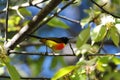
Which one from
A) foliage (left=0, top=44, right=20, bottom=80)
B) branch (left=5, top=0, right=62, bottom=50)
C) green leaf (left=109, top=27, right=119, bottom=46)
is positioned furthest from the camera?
green leaf (left=109, top=27, right=119, bottom=46)

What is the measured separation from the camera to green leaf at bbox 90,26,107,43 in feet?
4.68

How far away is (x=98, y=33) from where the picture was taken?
1432mm

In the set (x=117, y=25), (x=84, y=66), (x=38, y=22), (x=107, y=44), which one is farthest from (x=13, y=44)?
(x=107, y=44)

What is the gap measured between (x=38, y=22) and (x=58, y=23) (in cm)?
30

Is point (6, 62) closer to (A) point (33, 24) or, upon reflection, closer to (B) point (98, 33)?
(A) point (33, 24)

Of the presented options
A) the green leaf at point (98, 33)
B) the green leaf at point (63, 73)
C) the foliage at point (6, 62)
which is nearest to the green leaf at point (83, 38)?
the green leaf at point (98, 33)

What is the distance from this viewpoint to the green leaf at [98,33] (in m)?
1.43

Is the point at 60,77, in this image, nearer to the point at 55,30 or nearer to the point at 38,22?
the point at 38,22

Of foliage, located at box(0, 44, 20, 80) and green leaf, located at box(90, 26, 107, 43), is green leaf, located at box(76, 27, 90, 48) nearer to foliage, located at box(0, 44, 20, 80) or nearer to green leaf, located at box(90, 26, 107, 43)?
green leaf, located at box(90, 26, 107, 43)

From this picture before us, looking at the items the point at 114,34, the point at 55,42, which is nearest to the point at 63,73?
the point at 55,42

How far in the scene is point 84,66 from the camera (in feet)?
4.62

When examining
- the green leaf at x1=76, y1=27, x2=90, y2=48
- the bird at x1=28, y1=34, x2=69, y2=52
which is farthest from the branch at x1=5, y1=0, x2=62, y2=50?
the green leaf at x1=76, y1=27, x2=90, y2=48

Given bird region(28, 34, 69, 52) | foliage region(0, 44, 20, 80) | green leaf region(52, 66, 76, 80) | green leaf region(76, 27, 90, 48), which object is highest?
foliage region(0, 44, 20, 80)

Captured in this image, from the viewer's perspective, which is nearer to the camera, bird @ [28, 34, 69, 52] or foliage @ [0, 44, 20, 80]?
foliage @ [0, 44, 20, 80]
